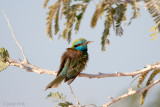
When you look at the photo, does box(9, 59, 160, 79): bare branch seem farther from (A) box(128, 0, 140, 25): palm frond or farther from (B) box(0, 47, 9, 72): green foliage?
(A) box(128, 0, 140, 25): palm frond

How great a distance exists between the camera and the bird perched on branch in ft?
19.2

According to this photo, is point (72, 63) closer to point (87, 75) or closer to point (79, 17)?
point (87, 75)

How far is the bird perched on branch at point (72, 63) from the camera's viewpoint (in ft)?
19.2

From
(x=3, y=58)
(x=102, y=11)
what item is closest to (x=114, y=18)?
(x=102, y=11)

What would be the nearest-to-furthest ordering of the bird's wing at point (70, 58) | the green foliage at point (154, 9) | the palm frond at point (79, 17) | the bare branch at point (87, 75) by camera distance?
1. the green foliage at point (154, 9)
2. the palm frond at point (79, 17)
3. the bare branch at point (87, 75)
4. the bird's wing at point (70, 58)

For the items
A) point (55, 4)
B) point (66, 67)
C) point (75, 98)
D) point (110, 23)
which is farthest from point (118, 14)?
point (66, 67)

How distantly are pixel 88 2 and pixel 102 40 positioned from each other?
712 millimetres

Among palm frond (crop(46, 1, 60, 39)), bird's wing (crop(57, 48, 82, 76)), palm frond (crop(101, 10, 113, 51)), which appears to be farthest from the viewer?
bird's wing (crop(57, 48, 82, 76))

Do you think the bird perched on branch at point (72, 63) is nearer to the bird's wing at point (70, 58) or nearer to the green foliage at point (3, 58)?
the bird's wing at point (70, 58)

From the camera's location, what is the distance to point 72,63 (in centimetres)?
614

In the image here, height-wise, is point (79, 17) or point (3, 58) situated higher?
point (79, 17)

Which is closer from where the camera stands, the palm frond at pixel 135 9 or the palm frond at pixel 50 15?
the palm frond at pixel 135 9

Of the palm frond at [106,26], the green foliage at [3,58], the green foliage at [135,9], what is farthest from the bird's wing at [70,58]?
the green foliage at [135,9]

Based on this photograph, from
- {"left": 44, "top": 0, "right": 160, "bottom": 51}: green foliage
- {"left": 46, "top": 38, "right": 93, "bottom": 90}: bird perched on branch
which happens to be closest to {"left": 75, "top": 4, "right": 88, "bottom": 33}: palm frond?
{"left": 44, "top": 0, "right": 160, "bottom": 51}: green foliage
